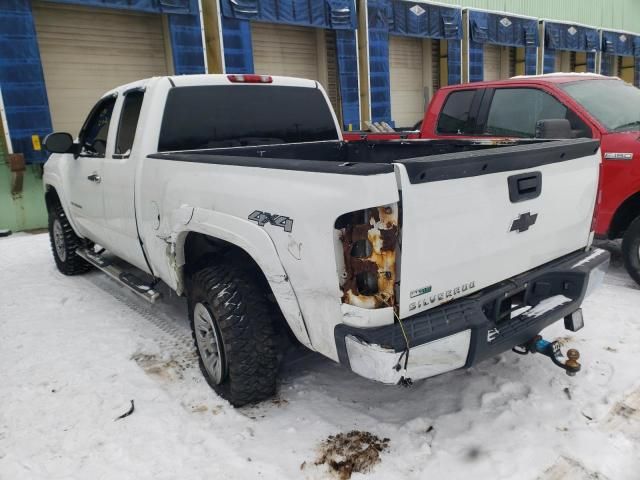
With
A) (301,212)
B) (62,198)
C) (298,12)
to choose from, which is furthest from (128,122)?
(298,12)

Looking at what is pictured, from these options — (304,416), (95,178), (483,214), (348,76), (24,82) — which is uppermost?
(348,76)

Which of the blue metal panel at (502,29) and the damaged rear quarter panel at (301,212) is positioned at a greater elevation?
the blue metal panel at (502,29)

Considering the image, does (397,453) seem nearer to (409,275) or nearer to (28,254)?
(409,275)

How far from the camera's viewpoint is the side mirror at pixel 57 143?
4.29m

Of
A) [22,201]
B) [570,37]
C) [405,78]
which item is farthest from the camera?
[570,37]

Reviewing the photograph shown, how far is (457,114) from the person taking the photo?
19.0 feet

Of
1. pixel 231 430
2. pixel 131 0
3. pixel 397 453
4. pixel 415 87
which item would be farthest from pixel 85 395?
pixel 415 87

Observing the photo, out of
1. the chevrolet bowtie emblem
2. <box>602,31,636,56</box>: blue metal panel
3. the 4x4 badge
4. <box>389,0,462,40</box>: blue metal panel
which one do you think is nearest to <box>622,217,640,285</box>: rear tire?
the chevrolet bowtie emblem

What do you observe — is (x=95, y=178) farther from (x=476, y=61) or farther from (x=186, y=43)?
(x=476, y=61)

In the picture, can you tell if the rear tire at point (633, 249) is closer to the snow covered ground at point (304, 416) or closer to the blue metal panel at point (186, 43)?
the snow covered ground at point (304, 416)

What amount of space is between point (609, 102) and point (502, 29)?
1393cm

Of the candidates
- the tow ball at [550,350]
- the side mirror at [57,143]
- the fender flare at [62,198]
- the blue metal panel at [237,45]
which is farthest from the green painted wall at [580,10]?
the tow ball at [550,350]

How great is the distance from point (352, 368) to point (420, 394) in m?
0.99

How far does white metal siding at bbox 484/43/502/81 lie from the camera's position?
18.5 meters
